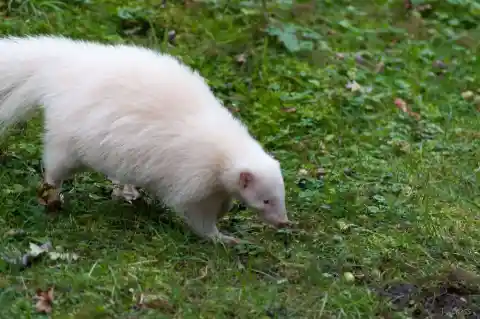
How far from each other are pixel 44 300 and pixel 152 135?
116cm

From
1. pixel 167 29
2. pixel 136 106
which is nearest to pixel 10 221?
pixel 136 106

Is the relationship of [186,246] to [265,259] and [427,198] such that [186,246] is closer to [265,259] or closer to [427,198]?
[265,259]

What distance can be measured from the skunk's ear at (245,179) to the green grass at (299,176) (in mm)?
377

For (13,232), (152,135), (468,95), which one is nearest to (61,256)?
(13,232)

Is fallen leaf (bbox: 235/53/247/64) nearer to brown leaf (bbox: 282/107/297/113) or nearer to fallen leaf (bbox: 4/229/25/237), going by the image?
brown leaf (bbox: 282/107/297/113)

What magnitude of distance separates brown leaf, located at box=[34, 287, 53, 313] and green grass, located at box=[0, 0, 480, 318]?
0.12 feet

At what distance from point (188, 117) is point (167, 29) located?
2826 mm

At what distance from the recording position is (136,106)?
190 inches

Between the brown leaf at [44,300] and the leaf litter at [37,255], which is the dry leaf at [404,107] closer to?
the leaf litter at [37,255]

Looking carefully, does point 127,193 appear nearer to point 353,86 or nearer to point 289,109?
point 289,109

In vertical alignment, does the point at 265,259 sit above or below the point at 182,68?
below

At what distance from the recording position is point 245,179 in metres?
4.83

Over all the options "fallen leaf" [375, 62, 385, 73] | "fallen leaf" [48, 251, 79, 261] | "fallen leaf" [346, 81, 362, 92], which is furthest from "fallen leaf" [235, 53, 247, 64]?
"fallen leaf" [48, 251, 79, 261]

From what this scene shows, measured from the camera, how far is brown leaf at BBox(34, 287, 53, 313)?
13.0ft
